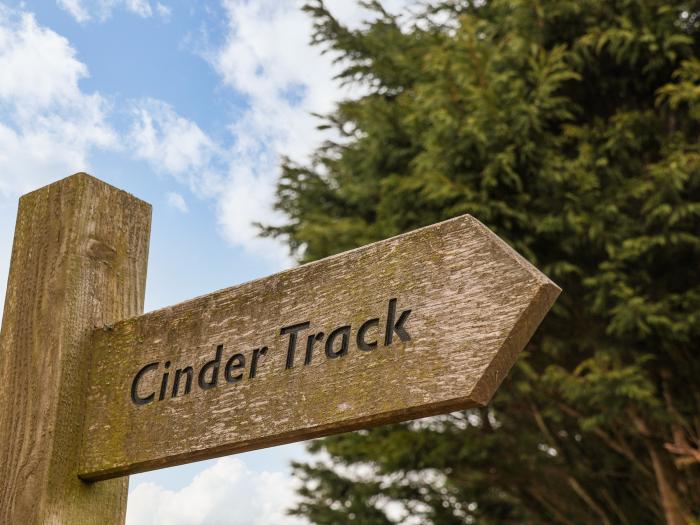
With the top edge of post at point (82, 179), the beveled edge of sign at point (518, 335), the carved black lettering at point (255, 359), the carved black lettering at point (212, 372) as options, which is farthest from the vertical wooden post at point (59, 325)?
the beveled edge of sign at point (518, 335)

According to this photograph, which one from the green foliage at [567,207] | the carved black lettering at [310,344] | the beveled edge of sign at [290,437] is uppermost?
the green foliage at [567,207]

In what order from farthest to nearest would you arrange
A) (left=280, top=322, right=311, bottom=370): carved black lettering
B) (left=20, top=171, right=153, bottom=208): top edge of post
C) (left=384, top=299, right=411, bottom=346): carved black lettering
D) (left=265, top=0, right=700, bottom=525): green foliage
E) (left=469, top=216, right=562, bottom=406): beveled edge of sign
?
(left=265, top=0, right=700, bottom=525): green foliage
(left=20, top=171, right=153, bottom=208): top edge of post
(left=280, top=322, right=311, bottom=370): carved black lettering
(left=384, top=299, right=411, bottom=346): carved black lettering
(left=469, top=216, right=562, bottom=406): beveled edge of sign

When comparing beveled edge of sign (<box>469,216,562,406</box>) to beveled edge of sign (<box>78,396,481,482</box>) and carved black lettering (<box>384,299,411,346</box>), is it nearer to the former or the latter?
beveled edge of sign (<box>78,396,481,482</box>)

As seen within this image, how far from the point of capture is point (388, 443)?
7.09 meters

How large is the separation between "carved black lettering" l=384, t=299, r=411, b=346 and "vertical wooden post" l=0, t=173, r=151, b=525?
27.8 inches

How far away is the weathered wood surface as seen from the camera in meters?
1.19

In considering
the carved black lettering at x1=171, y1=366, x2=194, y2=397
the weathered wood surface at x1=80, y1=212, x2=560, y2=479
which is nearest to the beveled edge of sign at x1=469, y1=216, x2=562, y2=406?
the weathered wood surface at x1=80, y1=212, x2=560, y2=479

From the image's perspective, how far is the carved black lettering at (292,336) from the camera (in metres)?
1.38

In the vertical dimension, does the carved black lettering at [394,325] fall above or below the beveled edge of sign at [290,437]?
above

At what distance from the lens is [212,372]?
1478 mm

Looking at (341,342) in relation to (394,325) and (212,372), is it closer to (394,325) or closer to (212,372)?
(394,325)

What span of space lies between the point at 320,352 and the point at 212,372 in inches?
9.5

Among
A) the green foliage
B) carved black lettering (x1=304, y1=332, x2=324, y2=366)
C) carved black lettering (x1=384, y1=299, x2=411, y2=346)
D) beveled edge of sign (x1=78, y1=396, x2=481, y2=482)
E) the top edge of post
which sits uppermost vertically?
the green foliage

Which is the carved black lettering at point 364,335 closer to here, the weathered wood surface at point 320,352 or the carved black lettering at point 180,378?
the weathered wood surface at point 320,352
